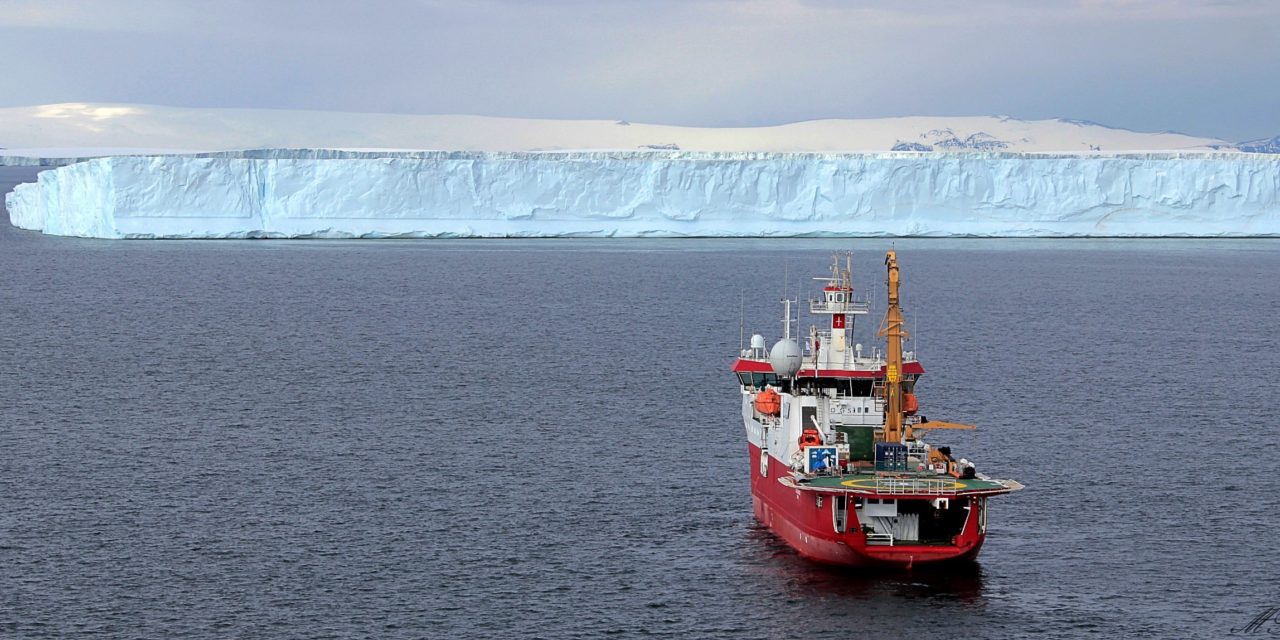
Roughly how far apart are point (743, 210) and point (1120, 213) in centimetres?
1955

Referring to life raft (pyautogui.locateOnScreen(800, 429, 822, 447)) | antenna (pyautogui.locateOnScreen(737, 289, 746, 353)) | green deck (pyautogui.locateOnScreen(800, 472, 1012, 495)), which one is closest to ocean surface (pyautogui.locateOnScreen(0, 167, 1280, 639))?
antenna (pyautogui.locateOnScreen(737, 289, 746, 353))

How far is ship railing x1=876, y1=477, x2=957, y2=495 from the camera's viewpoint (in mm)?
25266

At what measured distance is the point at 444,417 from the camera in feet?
128

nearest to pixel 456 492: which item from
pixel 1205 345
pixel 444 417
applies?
pixel 444 417

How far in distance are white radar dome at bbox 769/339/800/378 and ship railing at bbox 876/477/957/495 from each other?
4239 mm

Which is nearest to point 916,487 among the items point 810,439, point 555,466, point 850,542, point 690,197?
point 850,542

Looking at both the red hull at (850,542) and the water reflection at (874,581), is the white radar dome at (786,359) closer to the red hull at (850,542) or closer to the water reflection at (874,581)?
the red hull at (850,542)

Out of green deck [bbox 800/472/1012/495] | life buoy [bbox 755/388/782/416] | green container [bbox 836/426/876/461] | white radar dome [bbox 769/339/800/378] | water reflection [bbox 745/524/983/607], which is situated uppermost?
white radar dome [bbox 769/339/800/378]

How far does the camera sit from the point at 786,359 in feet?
96.9

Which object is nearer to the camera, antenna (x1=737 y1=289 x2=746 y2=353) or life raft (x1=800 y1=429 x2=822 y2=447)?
life raft (x1=800 y1=429 x2=822 y2=447)

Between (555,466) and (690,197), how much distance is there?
52.4 m

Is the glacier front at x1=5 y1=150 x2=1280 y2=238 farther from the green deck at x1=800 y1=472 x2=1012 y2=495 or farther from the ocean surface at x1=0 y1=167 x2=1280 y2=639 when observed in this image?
the green deck at x1=800 y1=472 x2=1012 y2=495

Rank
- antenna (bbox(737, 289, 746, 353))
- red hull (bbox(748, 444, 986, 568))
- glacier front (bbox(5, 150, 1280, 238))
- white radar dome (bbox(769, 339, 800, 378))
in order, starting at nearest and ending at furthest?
red hull (bbox(748, 444, 986, 568)), white radar dome (bbox(769, 339, 800, 378)), antenna (bbox(737, 289, 746, 353)), glacier front (bbox(5, 150, 1280, 238))

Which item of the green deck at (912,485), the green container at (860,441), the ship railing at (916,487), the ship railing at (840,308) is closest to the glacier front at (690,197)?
the ship railing at (840,308)
